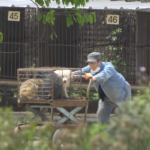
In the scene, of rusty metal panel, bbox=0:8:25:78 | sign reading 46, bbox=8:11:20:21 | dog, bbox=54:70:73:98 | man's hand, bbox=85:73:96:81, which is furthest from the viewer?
rusty metal panel, bbox=0:8:25:78

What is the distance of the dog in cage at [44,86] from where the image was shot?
808 cm

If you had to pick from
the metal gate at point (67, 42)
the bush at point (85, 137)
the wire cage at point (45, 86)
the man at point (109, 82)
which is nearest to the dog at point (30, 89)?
the wire cage at point (45, 86)

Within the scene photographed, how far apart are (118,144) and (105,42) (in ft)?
34.9

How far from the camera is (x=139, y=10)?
12078mm

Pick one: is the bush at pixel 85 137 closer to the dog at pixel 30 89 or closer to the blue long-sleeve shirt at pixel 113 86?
the blue long-sleeve shirt at pixel 113 86

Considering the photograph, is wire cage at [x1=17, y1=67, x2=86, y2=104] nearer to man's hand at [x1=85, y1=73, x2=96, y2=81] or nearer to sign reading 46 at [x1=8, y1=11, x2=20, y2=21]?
man's hand at [x1=85, y1=73, x2=96, y2=81]

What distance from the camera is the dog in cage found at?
8.08 metres

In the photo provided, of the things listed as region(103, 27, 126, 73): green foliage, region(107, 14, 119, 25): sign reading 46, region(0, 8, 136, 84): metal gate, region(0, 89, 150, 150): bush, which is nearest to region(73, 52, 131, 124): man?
region(107, 14, 119, 25): sign reading 46

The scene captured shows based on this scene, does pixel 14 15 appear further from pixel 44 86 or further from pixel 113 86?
pixel 113 86

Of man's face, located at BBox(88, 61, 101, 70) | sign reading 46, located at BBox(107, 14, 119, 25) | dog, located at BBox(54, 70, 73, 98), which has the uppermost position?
sign reading 46, located at BBox(107, 14, 119, 25)

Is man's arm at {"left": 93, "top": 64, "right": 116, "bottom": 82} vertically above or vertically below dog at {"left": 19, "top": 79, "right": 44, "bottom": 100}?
above

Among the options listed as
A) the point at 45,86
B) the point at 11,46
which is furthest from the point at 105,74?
the point at 11,46

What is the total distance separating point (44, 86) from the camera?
8.10m

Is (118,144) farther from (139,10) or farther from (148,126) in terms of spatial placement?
(139,10)
